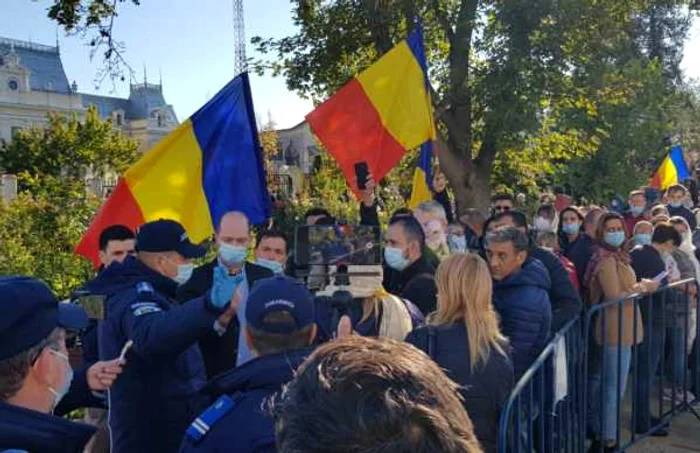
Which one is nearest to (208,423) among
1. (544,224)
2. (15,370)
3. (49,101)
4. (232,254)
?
(15,370)

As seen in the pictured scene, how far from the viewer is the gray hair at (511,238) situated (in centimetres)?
456

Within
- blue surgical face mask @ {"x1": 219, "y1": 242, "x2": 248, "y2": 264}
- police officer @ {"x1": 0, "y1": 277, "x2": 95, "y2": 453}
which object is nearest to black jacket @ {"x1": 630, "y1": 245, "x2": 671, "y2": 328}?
blue surgical face mask @ {"x1": 219, "y1": 242, "x2": 248, "y2": 264}

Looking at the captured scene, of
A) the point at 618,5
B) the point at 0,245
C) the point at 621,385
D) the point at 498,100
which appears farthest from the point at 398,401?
the point at 618,5

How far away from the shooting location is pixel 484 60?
14.0 metres

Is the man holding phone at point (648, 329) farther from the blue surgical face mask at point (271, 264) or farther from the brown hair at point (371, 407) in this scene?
the brown hair at point (371, 407)

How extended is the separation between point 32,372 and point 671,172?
603 inches

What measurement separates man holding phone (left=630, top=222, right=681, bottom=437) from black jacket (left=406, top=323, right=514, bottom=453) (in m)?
2.70

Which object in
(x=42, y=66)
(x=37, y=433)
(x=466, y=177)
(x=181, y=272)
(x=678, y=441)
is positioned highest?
(x=42, y=66)

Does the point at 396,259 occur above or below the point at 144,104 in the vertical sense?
below

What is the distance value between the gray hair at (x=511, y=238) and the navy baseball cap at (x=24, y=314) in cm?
305

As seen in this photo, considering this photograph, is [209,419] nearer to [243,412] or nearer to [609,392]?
[243,412]

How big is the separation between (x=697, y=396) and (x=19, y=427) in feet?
19.9

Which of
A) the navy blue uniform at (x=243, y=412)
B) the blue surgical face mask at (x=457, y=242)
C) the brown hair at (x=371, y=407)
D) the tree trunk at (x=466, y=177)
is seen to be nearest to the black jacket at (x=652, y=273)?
the blue surgical face mask at (x=457, y=242)

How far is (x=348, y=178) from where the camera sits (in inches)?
271
